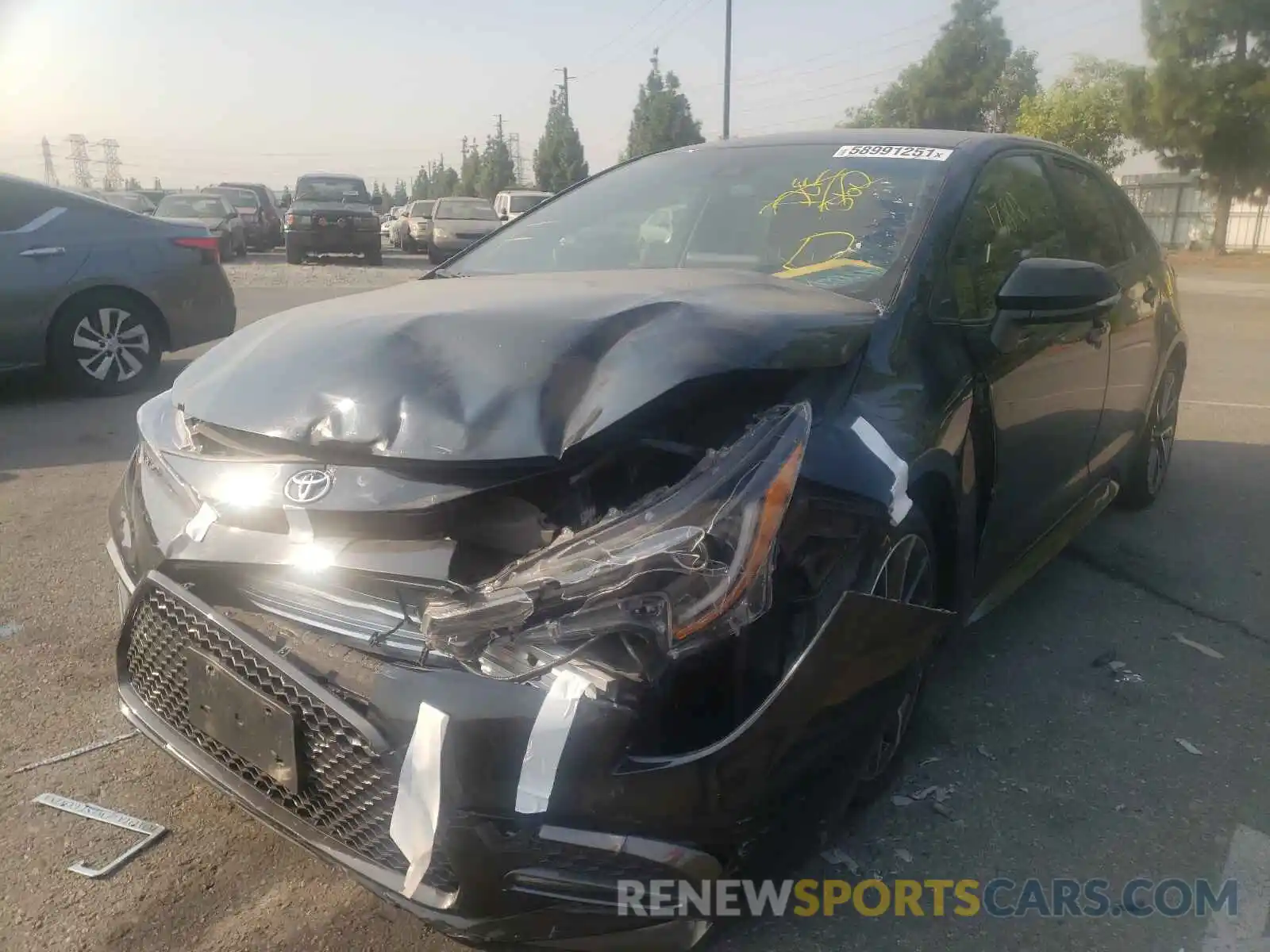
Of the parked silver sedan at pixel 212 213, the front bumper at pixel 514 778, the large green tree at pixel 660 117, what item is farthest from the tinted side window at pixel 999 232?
the large green tree at pixel 660 117

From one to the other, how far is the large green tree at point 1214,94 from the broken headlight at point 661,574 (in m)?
36.1

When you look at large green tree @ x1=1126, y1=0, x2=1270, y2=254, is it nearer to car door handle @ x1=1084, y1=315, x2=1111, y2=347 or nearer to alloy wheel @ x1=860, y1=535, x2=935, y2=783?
car door handle @ x1=1084, y1=315, x2=1111, y2=347

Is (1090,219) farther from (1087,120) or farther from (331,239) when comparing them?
(1087,120)

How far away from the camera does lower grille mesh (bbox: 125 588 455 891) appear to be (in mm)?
1787

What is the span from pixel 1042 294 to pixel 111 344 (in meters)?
6.42

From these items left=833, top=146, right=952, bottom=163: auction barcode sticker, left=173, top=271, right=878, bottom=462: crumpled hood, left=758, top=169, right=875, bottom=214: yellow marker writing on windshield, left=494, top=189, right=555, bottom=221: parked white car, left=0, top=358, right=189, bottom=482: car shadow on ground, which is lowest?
left=0, top=358, right=189, bottom=482: car shadow on ground

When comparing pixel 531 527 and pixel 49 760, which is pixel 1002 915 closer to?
pixel 531 527

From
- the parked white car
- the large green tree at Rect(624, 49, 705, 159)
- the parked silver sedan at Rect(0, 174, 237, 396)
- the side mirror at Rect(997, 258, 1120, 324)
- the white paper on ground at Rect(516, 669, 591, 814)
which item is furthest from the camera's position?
the large green tree at Rect(624, 49, 705, 159)

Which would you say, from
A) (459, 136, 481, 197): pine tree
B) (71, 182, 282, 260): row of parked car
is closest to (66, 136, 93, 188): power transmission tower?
(459, 136, 481, 197): pine tree

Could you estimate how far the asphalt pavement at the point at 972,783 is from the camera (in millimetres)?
2178

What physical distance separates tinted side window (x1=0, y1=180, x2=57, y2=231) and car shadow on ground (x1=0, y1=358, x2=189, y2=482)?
1060 mm

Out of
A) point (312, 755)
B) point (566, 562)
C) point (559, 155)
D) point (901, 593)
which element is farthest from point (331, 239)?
point (559, 155)

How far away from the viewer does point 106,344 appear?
7.10 meters

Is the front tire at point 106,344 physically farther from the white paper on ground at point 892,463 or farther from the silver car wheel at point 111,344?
the white paper on ground at point 892,463
